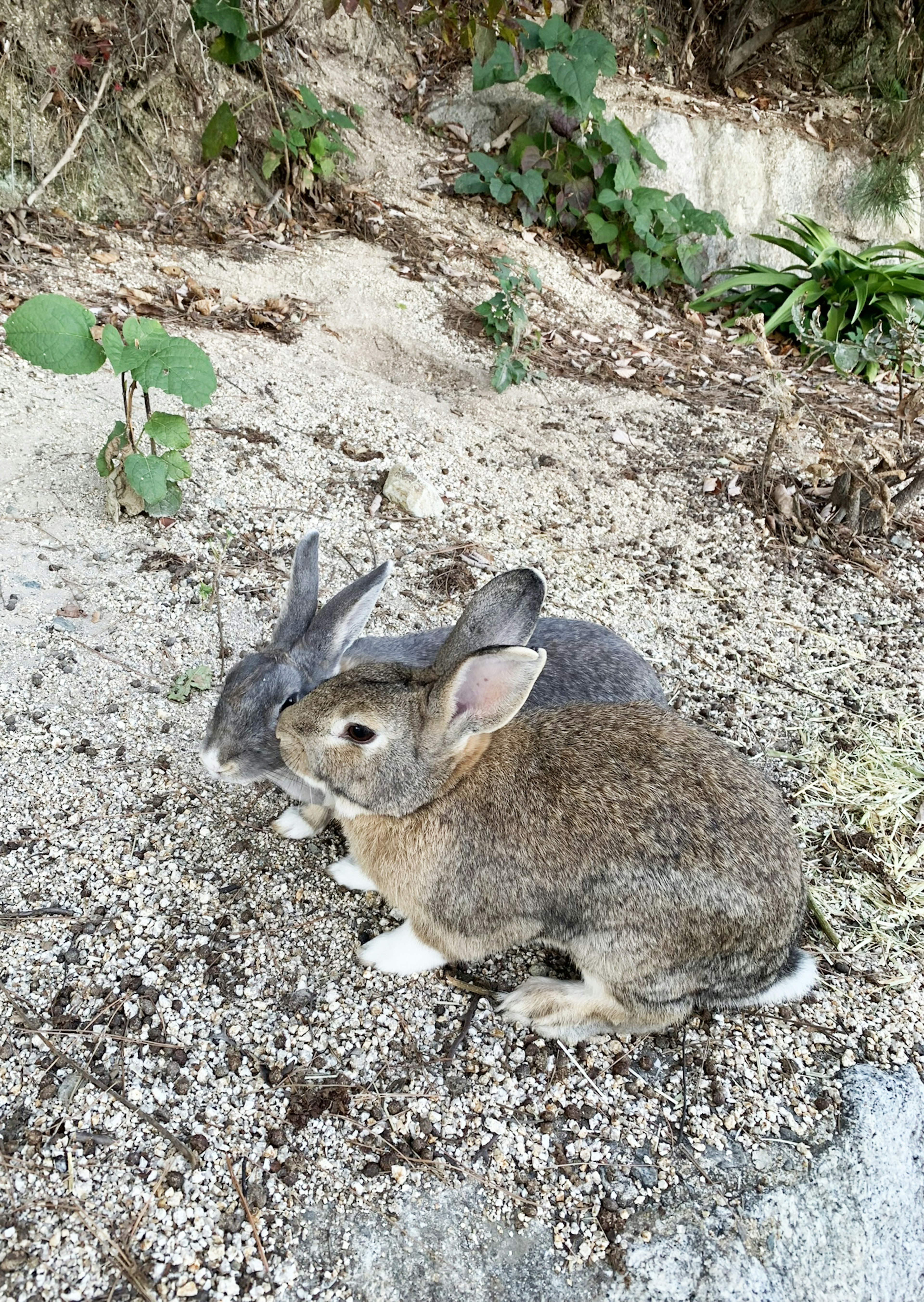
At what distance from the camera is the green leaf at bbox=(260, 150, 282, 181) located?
7.87 meters

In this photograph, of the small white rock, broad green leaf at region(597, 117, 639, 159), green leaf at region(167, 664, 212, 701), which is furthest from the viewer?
broad green leaf at region(597, 117, 639, 159)

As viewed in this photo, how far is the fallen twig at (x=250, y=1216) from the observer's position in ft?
8.11

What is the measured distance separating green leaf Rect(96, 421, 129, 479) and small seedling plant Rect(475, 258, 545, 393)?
326 cm

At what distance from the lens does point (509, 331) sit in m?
7.67

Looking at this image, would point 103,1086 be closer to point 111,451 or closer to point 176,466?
point 176,466

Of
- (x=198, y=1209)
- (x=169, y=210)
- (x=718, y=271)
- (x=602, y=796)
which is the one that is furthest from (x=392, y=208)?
(x=198, y=1209)

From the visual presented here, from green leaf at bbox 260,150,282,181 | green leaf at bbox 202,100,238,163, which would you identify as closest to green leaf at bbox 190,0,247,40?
green leaf at bbox 202,100,238,163

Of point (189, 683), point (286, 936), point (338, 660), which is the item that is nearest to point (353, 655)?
point (338, 660)

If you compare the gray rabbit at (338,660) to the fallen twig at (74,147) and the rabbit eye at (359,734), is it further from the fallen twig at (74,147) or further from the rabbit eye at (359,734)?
the fallen twig at (74,147)

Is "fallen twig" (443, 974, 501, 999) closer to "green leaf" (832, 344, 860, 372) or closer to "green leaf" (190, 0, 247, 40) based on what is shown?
"green leaf" (190, 0, 247, 40)

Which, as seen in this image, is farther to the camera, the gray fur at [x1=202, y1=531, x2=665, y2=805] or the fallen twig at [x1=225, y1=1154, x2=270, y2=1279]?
the gray fur at [x1=202, y1=531, x2=665, y2=805]

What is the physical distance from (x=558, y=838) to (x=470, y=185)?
27.3ft

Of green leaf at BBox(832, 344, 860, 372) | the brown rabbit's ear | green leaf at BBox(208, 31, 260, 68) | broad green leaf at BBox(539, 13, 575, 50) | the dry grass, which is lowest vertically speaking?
the dry grass

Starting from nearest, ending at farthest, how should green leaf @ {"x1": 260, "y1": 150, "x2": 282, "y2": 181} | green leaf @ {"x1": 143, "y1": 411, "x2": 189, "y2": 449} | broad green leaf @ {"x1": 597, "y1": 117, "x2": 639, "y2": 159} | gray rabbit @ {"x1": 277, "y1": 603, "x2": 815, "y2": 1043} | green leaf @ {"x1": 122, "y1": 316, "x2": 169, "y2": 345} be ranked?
1. gray rabbit @ {"x1": 277, "y1": 603, "x2": 815, "y2": 1043}
2. green leaf @ {"x1": 122, "y1": 316, "x2": 169, "y2": 345}
3. green leaf @ {"x1": 143, "y1": 411, "x2": 189, "y2": 449}
4. green leaf @ {"x1": 260, "y1": 150, "x2": 282, "y2": 181}
5. broad green leaf @ {"x1": 597, "y1": 117, "x2": 639, "y2": 159}
